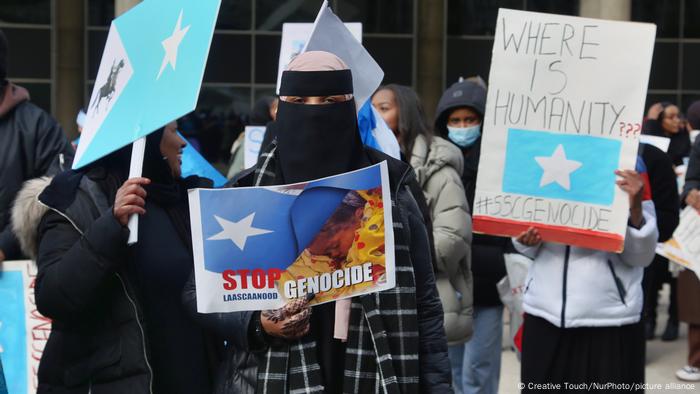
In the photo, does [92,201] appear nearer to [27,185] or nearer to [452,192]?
[27,185]

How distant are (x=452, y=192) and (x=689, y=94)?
678 inches

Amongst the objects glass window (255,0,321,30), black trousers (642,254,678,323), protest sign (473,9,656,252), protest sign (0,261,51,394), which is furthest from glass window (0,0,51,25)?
protest sign (473,9,656,252)

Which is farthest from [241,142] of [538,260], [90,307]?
[90,307]

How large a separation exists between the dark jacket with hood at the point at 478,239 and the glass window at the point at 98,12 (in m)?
15.9

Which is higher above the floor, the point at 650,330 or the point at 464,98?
the point at 464,98

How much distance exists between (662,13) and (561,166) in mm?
17704

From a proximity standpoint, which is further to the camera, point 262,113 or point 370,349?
point 262,113

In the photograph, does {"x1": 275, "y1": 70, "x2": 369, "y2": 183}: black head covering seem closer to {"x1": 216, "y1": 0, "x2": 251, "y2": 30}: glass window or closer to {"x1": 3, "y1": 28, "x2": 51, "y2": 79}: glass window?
{"x1": 216, "y1": 0, "x2": 251, "y2": 30}: glass window

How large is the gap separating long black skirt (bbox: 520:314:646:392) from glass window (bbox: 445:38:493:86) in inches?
655

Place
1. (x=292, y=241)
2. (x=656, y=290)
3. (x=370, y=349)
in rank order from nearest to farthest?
(x=292, y=241) → (x=370, y=349) → (x=656, y=290)

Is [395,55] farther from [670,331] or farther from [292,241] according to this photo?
[292,241]

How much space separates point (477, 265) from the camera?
6387 millimetres

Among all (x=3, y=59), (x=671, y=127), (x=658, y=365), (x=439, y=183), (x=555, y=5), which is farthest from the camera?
(x=555, y=5)

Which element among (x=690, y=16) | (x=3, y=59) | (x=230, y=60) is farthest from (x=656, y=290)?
(x=690, y=16)
